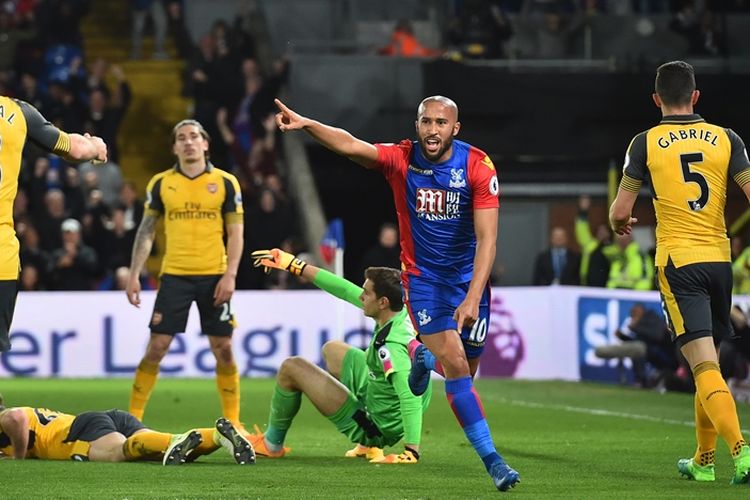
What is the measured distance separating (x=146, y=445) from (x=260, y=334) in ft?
33.2

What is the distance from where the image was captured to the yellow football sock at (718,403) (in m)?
8.59

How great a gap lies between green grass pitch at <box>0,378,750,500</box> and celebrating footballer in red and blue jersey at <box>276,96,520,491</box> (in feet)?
2.10

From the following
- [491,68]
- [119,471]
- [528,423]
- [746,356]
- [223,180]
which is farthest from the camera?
[491,68]

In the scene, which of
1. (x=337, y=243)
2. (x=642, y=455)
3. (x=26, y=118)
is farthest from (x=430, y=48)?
(x=26, y=118)

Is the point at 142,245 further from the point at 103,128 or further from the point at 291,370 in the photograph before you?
the point at 103,128

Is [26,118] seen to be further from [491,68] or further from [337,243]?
[491,68]

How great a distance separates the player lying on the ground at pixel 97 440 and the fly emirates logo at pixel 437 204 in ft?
6.08

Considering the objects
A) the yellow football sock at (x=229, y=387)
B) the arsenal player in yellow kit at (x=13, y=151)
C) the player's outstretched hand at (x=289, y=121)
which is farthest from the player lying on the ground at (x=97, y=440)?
the yellow football sock at (x=229, y=387)

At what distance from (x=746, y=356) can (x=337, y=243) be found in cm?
535

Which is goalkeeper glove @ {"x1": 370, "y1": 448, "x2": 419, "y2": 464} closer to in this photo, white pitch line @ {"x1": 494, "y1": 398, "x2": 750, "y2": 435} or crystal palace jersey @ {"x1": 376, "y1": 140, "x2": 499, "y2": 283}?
crystal palace jersey @ {"x1": 376, "y1": 140, "x2": 499, "y2": 283}

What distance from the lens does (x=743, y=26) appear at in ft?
86.6

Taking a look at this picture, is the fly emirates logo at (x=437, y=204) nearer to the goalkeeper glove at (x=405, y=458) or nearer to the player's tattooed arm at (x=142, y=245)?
the goalkeeper glove at (x=405, y=458)

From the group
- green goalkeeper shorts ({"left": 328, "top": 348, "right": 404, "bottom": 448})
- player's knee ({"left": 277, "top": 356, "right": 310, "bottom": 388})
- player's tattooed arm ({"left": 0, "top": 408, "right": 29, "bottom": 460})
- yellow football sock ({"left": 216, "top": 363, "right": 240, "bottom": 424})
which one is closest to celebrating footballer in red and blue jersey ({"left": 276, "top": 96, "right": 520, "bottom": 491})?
green goalkeeper shorts ({"left": 328, "top": 348, "right": 404, "bottom": 448})

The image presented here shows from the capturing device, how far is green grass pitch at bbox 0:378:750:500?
8500mm
